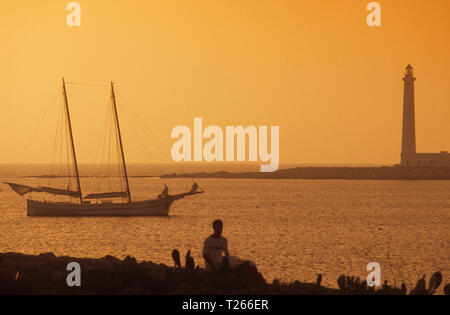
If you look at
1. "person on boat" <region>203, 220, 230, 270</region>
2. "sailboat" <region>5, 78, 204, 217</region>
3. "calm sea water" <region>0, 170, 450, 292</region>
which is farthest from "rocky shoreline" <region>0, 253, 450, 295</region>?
"sailboat" <region>5, 78, 204, 217</region>

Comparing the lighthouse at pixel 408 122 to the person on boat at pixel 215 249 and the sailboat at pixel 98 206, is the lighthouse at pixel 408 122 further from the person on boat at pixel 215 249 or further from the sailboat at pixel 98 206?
the person on boat at pixel 215 249

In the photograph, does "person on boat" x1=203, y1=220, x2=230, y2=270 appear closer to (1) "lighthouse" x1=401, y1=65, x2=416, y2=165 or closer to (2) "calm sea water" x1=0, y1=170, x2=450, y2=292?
(2) "calm sea water" x1=0, y1=170, x2=450, y2=292

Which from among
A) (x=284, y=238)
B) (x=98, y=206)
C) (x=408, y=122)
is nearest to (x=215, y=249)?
(x=284, y=238)

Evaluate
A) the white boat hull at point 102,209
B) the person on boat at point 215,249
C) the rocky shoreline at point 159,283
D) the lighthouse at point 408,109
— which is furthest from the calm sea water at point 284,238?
the lighthouse at point 408,109

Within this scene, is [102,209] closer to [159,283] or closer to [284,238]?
[284,238]

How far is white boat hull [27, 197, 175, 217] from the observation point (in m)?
72.4

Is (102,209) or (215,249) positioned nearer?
(215,249)

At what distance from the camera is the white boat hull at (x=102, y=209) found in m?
72.4

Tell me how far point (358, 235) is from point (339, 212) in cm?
2933

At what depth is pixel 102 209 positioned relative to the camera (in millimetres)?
72062

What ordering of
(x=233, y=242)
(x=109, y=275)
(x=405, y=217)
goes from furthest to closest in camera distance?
(x=405, y=217) < (x=233, y=242) < (x=109, y=275)

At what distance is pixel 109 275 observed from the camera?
55.9ft
